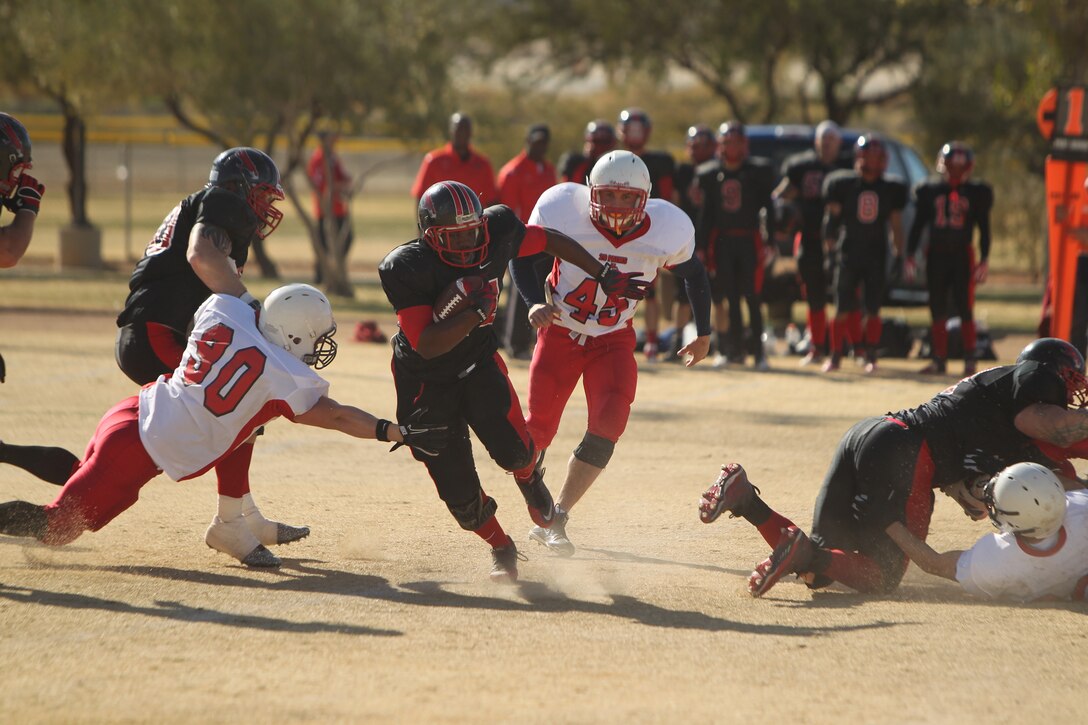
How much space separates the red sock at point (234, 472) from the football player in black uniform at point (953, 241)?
8656 mm

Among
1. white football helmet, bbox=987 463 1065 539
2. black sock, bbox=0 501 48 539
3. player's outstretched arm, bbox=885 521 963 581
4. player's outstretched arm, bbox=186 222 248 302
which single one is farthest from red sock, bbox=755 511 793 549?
black sock, bbox=0 501 48 539

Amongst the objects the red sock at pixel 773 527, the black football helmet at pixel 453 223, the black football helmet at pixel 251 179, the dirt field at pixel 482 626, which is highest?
the black football helmet at pixel 251 179

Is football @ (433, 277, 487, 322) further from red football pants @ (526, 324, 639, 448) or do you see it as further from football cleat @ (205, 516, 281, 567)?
football cleat @ (205, 516, 281, 567)

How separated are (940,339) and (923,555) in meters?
7.87

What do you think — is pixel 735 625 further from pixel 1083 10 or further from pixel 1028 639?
pixel 1083 10

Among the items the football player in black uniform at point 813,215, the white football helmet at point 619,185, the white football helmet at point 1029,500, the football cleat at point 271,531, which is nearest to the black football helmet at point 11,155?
the football cleat at point 271,531

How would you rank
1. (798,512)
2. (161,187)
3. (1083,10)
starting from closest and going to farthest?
(798,512), (1083,10), (161,187)

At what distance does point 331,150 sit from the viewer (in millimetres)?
19328

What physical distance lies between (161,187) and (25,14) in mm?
19770

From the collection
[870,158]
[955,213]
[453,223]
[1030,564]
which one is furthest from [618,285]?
[955,213]

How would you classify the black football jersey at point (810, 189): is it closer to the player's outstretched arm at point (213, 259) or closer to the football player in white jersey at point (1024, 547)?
the football player in white jersey at point (1024, 547)

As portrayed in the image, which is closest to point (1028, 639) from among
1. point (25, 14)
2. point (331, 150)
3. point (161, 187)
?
point (331, 150)

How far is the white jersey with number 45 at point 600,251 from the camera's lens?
22.2 feet

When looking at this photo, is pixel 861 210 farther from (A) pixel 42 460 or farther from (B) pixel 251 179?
(A) pixel 42 460
